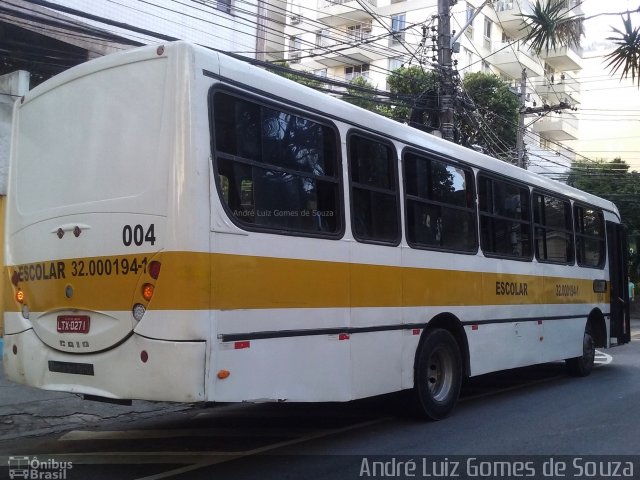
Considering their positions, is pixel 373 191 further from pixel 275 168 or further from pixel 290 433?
pixel 290 433

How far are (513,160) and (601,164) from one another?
875 centimetres

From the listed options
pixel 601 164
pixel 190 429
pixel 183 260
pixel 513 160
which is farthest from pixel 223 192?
pixel 601 164

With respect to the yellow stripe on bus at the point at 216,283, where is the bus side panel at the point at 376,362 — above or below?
below

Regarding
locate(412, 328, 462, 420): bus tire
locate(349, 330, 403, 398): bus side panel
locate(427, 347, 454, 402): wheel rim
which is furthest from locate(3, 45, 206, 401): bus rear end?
locate(427, 347, 454, 402): wheel rim

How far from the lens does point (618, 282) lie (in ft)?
40.3

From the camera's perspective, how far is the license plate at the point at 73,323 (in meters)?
4.91

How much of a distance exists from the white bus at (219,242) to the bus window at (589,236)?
4.48m

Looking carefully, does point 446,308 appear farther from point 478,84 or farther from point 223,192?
point 478,84

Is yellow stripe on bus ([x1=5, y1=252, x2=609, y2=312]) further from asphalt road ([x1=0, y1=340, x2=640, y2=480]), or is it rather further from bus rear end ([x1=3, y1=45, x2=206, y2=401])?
asphalt road ([x1=0, y1=340, x2=640, y2=480])

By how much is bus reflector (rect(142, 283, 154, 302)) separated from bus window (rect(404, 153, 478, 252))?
121 inches

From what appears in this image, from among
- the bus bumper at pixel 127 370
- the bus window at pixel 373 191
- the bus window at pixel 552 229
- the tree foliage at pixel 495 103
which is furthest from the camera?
the tree foliage at pixel 495 103

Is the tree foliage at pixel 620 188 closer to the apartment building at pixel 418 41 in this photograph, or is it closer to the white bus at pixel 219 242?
the apartment building at pixel 418 41

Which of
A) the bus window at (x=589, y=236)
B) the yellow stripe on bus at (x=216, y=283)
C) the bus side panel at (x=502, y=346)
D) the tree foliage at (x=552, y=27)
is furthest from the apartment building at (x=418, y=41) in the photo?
the yellow stripe on bus at (x=216, y=283)

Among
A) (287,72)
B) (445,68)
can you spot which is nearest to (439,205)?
(287,72)
